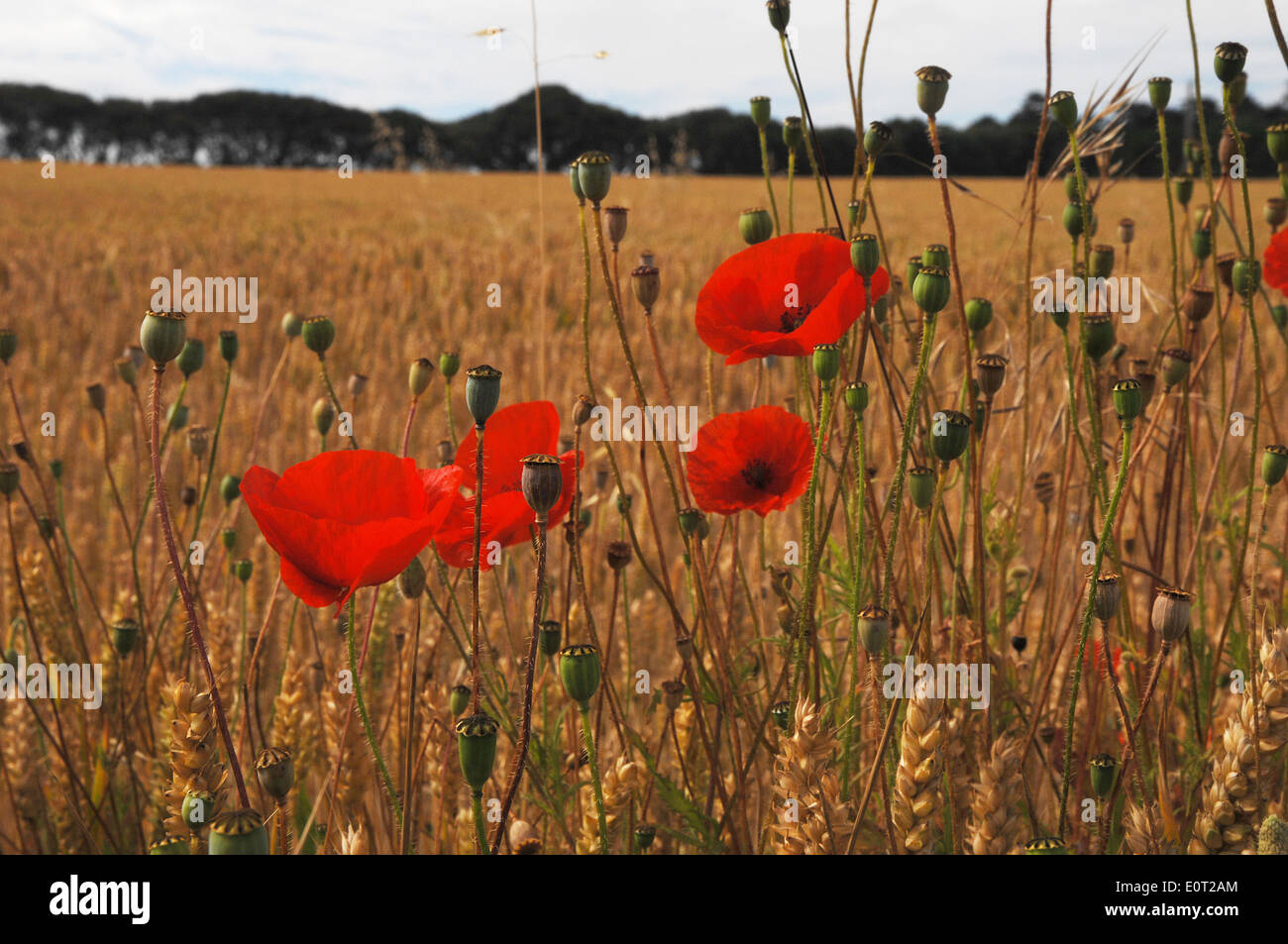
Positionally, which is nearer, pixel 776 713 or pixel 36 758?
pixel 776 713

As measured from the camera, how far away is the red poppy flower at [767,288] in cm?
95

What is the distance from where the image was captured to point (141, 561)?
1976mm

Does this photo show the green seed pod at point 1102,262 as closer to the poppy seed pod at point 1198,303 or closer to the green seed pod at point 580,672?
the poppy seed pod at point 1198,303

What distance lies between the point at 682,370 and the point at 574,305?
1.43 metres

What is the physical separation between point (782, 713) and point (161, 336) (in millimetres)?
601

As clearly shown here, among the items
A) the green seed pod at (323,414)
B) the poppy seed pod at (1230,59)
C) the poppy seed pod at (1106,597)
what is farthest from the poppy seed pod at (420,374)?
the poppy seed pod at (1230,59)

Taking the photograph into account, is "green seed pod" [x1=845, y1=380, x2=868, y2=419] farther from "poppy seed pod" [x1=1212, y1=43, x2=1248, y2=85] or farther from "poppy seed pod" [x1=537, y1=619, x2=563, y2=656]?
"poppy seed pod" [x1=1212, y1=43, x2=1248, y2=85]

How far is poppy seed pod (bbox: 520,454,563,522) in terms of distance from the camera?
2.04 ft

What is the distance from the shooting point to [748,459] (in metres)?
1.04

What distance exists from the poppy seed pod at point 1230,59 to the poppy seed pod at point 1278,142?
105 mm

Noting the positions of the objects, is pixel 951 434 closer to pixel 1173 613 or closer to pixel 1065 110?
pixel 1173 613
